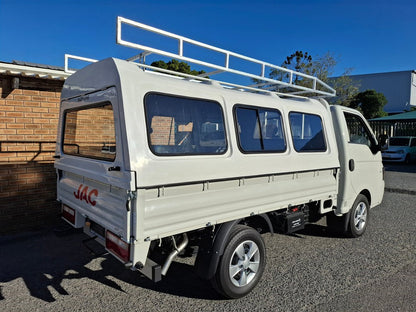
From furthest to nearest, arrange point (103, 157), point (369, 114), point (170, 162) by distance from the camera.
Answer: point (369, 114) → point (103, 157) → point (170, 162)

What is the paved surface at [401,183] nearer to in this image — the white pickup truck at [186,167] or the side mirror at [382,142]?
the side mirror at [382,142]

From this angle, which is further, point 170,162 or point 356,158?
point 356,158

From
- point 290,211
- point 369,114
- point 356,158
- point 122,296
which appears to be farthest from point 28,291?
point 369,114

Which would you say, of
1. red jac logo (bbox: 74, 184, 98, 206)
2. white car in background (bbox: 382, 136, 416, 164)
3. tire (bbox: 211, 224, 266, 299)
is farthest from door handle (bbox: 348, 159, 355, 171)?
white car in background (bbox: 382, 136, 416, 164)

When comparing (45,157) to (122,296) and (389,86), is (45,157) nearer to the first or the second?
(122,296)

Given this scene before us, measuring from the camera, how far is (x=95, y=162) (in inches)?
115

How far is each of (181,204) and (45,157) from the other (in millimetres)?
3538

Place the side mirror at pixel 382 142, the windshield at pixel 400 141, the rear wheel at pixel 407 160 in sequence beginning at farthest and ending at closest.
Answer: the windshield at pixel 400 141, the rear wheel at pixel 407 160, the side mirror at pixel 382 142

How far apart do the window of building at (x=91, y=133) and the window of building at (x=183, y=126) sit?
367 millimetres

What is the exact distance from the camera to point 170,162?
8.55ft

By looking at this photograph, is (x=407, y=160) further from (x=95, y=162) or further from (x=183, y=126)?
(x=95, y=162)

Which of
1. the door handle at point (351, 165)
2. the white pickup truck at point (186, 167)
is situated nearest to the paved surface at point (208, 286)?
the white pickup truck at point (186, 167)

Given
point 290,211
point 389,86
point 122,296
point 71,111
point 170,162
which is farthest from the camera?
point 389,86

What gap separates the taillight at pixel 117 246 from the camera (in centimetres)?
250
